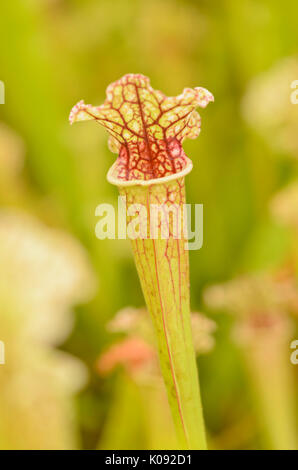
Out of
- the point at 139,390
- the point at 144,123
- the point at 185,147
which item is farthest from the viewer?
the point at 185,147

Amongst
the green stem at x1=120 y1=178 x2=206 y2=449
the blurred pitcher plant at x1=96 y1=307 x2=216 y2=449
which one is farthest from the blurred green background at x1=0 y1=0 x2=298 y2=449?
the green stem at x1=120 y1=178 x2=206 y2=449

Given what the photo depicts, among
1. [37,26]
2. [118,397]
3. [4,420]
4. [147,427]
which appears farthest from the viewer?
[37,26]

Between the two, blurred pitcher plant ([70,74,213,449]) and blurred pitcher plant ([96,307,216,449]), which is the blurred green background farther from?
blurred pitcher plant ([70,74,213,449])

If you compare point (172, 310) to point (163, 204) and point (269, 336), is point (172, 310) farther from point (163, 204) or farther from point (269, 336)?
point (269, 336)

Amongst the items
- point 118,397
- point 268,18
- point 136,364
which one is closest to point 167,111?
point 136,364

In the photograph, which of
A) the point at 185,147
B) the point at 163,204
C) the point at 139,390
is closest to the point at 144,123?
the point at 163,204
